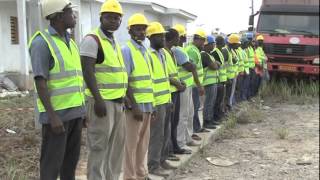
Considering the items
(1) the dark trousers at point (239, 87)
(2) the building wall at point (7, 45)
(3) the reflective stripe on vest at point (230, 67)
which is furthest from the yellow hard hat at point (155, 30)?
(2) the building wall at point (7, 45)

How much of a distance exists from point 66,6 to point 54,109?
0.76m

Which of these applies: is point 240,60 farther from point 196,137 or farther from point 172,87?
point 172,87

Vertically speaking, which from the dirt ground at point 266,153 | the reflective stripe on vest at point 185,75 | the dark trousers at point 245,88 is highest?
the reflective stripe on vest at point 185,75

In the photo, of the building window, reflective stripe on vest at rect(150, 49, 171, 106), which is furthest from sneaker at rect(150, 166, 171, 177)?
the building window

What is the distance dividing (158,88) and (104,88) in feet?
3.77

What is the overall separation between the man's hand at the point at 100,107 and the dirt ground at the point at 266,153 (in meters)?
2.26

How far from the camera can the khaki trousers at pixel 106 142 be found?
394 cm

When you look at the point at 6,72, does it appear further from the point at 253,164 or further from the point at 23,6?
the point at 253,164

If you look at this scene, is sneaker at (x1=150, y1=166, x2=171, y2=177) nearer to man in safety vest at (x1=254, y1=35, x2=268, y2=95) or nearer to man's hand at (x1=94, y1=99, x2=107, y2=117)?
man's hand at (x1=94, y1=99, x2=107, y2=117)

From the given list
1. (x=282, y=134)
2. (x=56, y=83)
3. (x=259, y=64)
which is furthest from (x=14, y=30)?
(x=56, y=83)

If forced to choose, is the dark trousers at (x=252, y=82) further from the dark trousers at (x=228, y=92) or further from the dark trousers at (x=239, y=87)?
the dark trousers at (x=228, y=92)

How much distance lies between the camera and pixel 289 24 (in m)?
14.4

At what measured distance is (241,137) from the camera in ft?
28.2

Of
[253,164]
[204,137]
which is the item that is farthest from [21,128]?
[253,164]
